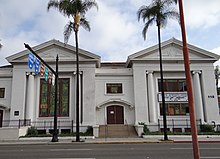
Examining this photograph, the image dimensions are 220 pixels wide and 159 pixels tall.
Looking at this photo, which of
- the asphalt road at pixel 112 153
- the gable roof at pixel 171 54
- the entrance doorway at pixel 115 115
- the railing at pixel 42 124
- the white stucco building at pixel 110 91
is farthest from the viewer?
the gable roof at pixel 171 54

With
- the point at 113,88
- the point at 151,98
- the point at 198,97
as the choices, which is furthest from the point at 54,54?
the point at 198,97

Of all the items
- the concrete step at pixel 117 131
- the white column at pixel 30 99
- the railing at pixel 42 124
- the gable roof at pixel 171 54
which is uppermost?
the gable roof at pixel 171 54

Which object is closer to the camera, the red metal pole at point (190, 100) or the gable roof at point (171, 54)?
the red metal pole at point (190, 100)

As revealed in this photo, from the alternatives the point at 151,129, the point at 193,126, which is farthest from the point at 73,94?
the point at 193,126

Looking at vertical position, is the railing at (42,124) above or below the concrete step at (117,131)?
above

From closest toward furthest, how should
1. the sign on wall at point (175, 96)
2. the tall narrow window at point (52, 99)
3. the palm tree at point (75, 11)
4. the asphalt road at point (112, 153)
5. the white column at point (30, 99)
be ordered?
the asphalt road at point (112, 153) < the palm tree at point (75, 11) < the white column at point (30, 99) < the tall narrow window at point (52, 99) < the sign on wall at point (175, 96)

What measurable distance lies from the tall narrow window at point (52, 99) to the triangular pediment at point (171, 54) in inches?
349

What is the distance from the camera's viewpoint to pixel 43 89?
29031mm

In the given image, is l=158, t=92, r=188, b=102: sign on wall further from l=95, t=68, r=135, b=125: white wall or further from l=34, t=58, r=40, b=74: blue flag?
l=34, t=58, r=40, b=74: blue flag

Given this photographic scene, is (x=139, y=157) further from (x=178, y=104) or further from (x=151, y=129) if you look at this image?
(x=178, y=104)

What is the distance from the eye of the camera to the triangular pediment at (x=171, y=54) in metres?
29.4

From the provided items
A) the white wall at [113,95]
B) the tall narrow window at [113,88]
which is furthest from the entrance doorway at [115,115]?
the tall narrow window at [113,88]

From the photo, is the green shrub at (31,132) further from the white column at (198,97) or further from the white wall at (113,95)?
the white column at (198,97)

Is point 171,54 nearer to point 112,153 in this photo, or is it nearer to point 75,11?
point 75,11
